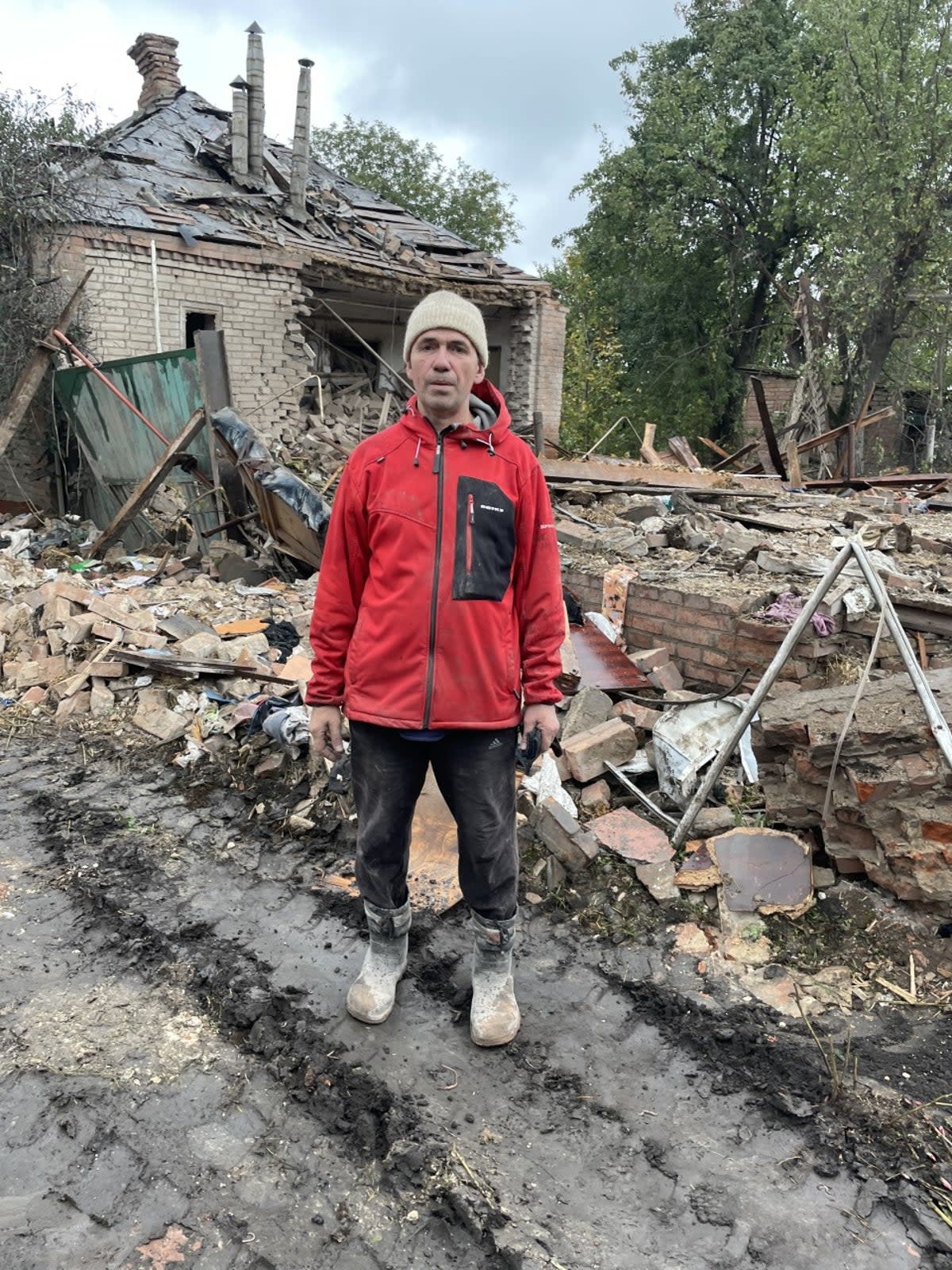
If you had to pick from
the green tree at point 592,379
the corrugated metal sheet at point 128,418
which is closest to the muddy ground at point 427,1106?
the corrugated metal sheet at point 128,418

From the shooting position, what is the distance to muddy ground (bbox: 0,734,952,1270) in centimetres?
196

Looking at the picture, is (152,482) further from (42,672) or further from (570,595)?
(570,595)

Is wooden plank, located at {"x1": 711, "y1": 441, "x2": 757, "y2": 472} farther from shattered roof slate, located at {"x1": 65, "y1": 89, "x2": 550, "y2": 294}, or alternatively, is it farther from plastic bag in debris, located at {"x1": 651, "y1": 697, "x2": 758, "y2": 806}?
plastic bag in debris, located at {"x1": 651, "y1": 697, "x2": 758, "y2": 806}

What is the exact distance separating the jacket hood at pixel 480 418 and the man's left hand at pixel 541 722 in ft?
2.60

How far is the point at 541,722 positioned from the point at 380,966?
100cm

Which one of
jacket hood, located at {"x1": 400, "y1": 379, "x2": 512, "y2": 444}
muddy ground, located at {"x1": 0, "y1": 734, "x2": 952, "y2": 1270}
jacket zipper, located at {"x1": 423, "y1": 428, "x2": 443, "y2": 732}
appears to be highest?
jacket hood, located at {"x1": 400, "y1": 379, "x2": 512, "y2": 444}

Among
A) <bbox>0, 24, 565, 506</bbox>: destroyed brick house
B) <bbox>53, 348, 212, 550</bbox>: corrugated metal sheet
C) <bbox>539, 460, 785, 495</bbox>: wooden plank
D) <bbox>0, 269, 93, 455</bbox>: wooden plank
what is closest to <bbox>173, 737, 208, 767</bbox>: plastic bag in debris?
<bbox>53, 348, 212, 550</bbox>: corrugated metal sheet

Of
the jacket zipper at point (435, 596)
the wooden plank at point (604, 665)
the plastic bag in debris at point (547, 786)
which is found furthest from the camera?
the wooden plank at point (604, 665)

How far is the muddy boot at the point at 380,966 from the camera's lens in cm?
269

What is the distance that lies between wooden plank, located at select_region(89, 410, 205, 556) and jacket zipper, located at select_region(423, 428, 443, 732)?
250 inches

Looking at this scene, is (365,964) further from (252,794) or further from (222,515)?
(222,515)

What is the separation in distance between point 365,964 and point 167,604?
469 cm

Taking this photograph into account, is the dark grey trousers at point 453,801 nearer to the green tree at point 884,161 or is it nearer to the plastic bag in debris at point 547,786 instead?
the plastic bag in debris at point 547,786

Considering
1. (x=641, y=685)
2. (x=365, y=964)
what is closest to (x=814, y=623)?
(x=641, y=685)
